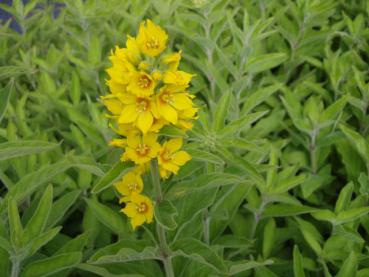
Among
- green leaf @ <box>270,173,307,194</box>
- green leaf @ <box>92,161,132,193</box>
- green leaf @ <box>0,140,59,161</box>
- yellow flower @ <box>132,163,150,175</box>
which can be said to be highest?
green leaf @ <box>0,140,59,161</box>

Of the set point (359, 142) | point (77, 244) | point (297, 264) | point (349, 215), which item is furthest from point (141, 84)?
point (359, 142)

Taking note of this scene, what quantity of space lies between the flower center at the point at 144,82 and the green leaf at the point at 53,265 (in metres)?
0.42

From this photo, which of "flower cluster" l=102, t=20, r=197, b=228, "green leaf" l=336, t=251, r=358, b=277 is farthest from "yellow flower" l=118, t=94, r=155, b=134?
"green leaf" l=336, t=251, r=358, b=277

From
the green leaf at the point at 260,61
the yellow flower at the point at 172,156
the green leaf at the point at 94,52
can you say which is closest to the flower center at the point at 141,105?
the yellow flower at the point at 172,156

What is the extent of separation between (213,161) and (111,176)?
230 millimetres

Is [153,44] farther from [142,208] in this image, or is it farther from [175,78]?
[142,208]

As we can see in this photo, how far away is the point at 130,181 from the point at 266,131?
903 mm

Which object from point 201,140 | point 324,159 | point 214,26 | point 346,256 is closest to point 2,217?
point 201,140

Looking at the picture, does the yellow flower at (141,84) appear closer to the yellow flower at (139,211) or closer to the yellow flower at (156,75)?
the yellow flower at (156,75)

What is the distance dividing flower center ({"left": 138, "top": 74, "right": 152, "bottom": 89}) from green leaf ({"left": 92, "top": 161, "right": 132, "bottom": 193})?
0.59ft

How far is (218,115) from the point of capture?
1396 mm

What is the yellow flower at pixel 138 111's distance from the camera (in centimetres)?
91

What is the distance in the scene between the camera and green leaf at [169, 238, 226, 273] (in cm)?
106

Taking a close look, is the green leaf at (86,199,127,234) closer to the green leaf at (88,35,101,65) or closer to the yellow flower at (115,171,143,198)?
the yellow flower at (115,171,143,198)
